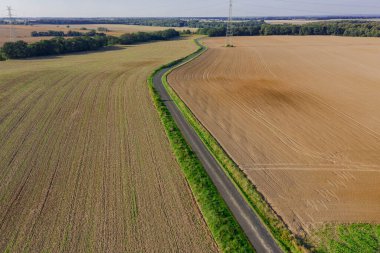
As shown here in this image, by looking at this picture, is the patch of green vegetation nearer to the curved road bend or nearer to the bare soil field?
the bare soil field

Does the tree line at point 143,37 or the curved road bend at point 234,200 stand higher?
the tree line at point 143,37

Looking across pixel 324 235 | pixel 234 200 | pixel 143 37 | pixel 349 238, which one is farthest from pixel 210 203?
pixel 143 37

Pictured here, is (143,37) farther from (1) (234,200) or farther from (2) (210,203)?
(2) (210,203)

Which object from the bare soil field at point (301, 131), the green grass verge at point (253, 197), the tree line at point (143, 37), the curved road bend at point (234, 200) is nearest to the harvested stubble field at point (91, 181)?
the curved road bend at point (234, 200)

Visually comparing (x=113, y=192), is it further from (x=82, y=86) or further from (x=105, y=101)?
(x=82, y=86)

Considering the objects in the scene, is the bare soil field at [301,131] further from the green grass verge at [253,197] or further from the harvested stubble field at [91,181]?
the harvested stubble field at [91,181]

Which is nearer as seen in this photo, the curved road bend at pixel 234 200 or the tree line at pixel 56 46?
the curved road bend at pixel 234 200

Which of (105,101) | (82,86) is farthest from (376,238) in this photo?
(82,86)
